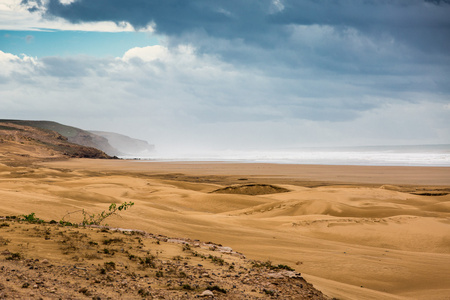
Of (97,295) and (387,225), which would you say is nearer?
(97,295)

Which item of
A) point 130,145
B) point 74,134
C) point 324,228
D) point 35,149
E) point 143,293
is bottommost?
point 324,228

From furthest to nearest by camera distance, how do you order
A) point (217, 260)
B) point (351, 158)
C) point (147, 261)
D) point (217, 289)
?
point (351, 158)
point (217, 260)
point (147, 261)
point (217, 289)

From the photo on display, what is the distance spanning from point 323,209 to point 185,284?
477 inches

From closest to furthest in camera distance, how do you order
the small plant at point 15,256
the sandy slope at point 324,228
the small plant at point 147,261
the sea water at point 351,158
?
the small plant at point 15,256 < the small plant at point 147,261 < the sandy slope at point 324,228 < the sea water at point 351,158

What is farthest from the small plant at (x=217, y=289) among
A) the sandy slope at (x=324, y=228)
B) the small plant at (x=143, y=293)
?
the sandy slope at (x=324, y=228)

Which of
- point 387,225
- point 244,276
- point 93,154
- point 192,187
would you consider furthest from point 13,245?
point 93,154

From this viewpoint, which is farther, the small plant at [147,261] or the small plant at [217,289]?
the small plant at [147,261]

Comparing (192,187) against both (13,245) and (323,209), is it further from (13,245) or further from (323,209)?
(13,245)

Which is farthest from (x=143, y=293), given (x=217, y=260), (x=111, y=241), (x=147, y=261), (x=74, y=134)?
(x=74, y=134)

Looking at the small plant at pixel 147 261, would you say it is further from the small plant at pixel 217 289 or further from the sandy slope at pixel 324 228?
the sandy slope at pixel 324 228

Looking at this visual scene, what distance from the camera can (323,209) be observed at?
16.2 metres

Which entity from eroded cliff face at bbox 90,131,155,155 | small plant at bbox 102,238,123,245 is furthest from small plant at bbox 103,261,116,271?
eroded cliff face at bbox 90,131,155,155

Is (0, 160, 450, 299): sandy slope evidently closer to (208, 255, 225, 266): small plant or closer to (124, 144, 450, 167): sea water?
(208, 255, 225, 266): small plant

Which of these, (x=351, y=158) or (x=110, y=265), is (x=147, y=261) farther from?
(x=351, y=158)
